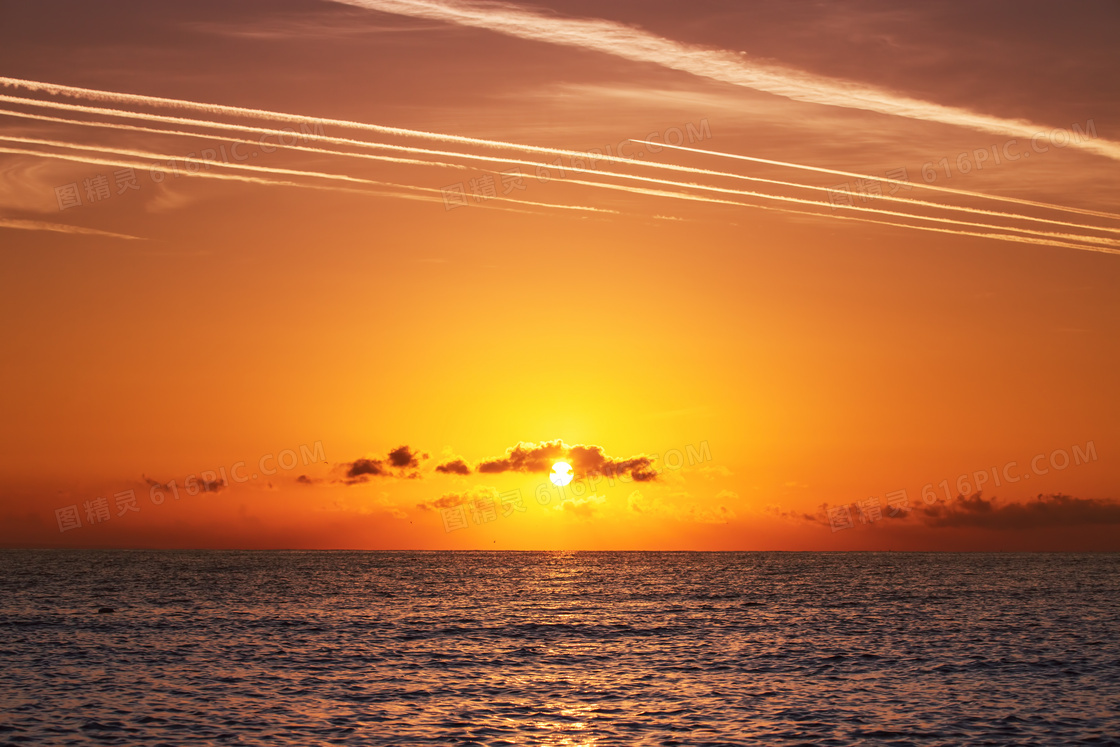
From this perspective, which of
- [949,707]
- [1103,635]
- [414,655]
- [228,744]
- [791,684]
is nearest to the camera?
[228,744]

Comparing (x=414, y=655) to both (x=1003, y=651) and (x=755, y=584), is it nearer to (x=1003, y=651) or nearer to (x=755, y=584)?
(x=1003, y=651)

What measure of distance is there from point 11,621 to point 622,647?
55002 mm

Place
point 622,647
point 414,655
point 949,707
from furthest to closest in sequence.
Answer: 1. point 622,647
2. point 414,655
3. point 949,707

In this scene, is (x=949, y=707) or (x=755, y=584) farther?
(x=755, y=584)

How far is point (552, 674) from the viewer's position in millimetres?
53938

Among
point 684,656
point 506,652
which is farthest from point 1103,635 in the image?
point 506,652

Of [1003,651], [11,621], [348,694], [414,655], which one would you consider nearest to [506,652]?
[414,655]

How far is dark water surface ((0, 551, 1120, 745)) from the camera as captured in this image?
38938 millimetres

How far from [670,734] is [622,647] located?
29.4 meters

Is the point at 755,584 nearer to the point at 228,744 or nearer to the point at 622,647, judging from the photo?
the point at 622,647

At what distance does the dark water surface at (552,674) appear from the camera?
1533 inches

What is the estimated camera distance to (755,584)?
16175 cm

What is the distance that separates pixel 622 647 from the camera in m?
67.1

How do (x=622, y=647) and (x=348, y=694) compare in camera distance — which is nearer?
(x=348, y=694)
